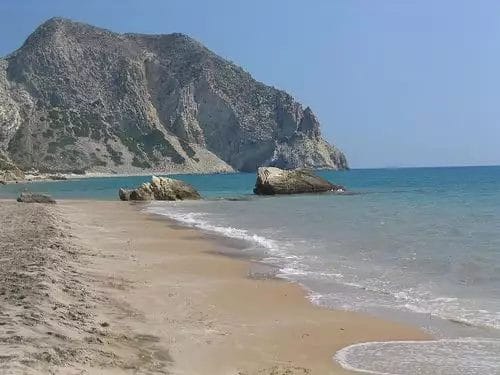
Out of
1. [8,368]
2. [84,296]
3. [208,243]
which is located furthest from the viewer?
[208,243]

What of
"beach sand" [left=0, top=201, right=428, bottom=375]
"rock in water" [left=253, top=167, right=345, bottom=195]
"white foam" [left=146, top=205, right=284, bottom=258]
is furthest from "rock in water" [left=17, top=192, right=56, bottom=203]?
"beach sand" [left=0, top=201, right=428, bottom=375]

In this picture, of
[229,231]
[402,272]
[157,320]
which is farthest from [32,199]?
[157,320]

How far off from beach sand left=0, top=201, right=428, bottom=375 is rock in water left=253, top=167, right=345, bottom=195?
39.6 meters

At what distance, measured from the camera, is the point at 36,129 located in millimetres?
170250

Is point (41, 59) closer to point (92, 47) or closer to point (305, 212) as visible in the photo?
point (92, 47)

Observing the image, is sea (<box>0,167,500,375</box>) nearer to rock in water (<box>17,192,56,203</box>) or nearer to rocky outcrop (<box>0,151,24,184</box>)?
rock in water (<box>17,192,56,203</box>)

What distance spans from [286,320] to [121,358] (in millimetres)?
3545

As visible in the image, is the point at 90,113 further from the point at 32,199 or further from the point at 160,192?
the point at 32,199

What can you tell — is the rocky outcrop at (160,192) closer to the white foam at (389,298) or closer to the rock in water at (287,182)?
the rock in water at (287,182)

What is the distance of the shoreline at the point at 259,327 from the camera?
24.5ft

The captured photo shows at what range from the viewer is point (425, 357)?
7816mm

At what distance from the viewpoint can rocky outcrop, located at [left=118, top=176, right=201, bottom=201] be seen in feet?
162

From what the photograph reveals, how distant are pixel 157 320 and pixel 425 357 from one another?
13.0ft

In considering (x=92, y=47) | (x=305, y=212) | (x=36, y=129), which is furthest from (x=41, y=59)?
(x=305, y=212)
